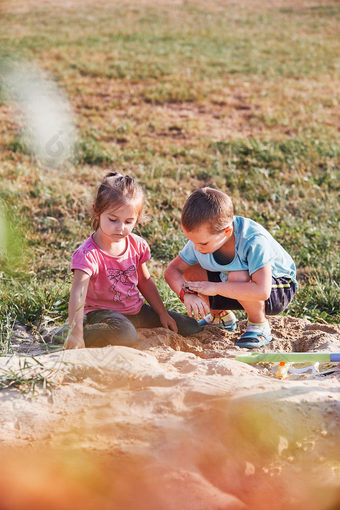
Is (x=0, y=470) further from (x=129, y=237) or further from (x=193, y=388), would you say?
(x=129, y=237)

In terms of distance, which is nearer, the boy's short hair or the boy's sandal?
the boy's short hair

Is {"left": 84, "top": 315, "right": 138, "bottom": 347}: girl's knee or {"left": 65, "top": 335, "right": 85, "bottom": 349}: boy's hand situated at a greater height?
{"left": 65, "top": 335, "right": 85, "bottom": 349}: boy's hand

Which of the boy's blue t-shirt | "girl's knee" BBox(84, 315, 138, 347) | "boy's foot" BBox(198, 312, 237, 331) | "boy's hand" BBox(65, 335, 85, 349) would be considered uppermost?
the boy's blue t-shirt

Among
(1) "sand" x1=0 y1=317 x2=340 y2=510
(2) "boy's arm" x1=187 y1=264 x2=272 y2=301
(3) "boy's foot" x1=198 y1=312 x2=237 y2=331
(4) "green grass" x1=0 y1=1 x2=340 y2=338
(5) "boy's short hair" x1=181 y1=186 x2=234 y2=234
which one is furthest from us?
(4) "green grass" x1=0 y1=1 x2=340 y2=338

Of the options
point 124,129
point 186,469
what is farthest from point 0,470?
point 124,129

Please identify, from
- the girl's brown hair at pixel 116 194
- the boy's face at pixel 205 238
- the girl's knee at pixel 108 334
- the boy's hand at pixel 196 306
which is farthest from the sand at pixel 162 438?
the girl's brown hair at pixel 116 194

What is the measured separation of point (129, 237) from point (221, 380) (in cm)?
135

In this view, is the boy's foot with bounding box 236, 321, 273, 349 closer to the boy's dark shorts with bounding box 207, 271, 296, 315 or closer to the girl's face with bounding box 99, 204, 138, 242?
the boy's dark shorts with bounding box 207, 271, 296, 315

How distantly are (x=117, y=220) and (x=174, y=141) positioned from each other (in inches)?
170

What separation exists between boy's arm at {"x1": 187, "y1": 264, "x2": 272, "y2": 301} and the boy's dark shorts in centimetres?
19

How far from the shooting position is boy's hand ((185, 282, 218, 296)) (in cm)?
351

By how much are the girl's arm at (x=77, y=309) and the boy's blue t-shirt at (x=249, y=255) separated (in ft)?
2.37

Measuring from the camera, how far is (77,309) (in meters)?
3.01

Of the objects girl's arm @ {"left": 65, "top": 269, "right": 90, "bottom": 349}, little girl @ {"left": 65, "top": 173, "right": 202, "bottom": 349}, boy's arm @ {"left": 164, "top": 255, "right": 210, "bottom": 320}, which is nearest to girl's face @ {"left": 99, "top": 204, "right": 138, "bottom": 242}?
→ little girl @ {"left": 65, "top": 173, "right": 202, "bottom": 349}
